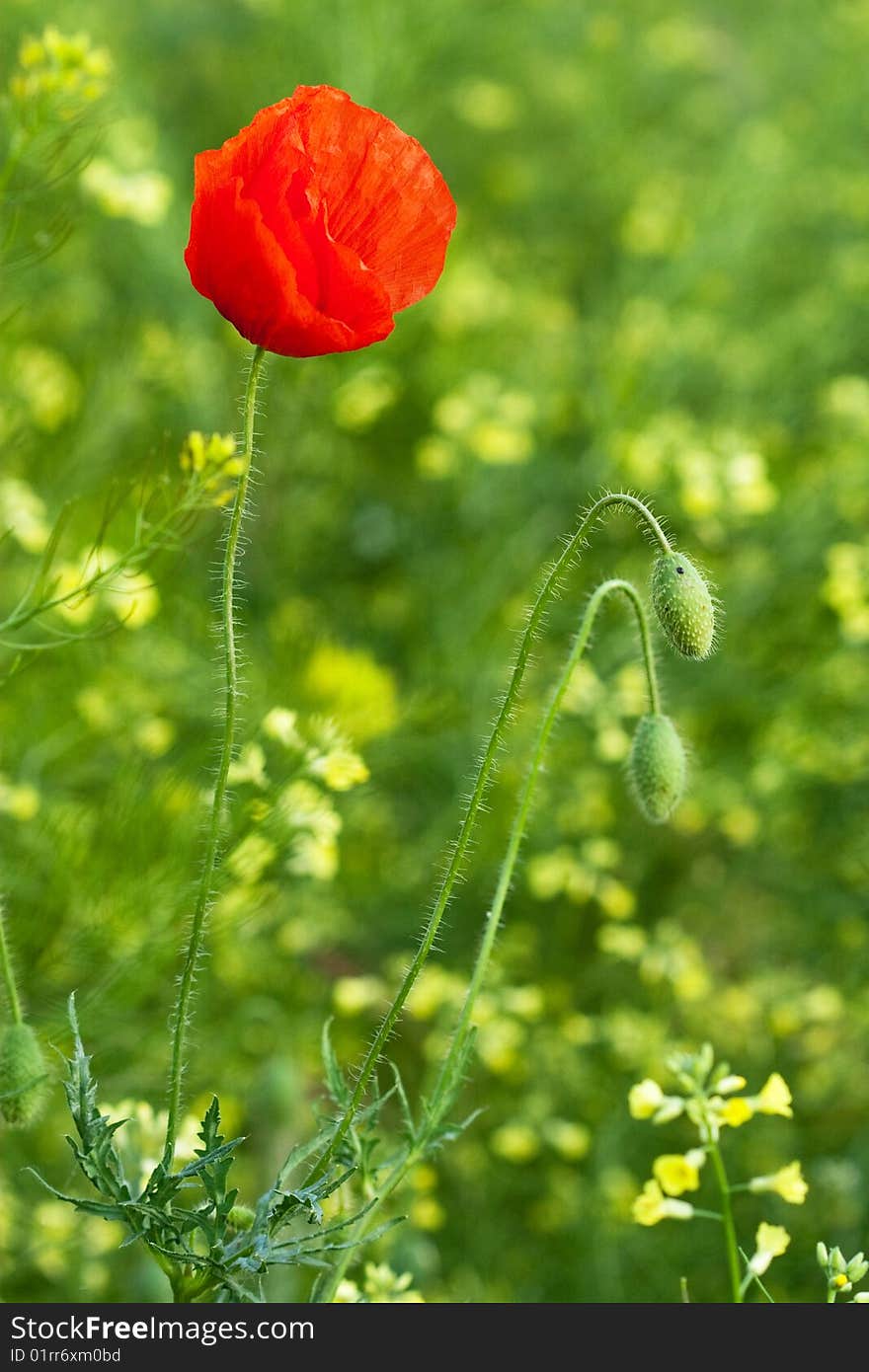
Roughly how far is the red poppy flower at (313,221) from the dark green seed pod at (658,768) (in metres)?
0.40

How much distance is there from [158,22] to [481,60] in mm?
1019

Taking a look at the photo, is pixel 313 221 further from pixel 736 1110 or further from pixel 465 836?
pixel 736 1110

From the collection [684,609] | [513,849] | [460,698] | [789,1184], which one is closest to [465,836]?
[513,849]

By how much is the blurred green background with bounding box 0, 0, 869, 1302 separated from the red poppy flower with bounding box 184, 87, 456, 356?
1.43ft

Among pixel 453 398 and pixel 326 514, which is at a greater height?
pixel 453 398

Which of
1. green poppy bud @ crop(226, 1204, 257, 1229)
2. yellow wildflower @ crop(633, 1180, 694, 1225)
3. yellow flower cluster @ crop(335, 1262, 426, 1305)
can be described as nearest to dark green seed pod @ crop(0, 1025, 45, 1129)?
green poppy bud @ crop(226, 1204, 257, 1229)

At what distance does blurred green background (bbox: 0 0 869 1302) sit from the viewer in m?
1.96

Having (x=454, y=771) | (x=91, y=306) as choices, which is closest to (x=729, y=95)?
(x=91, y=306)

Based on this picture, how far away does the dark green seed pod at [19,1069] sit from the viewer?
1.09 m

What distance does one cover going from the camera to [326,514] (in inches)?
118

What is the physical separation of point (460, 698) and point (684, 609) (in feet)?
5.06

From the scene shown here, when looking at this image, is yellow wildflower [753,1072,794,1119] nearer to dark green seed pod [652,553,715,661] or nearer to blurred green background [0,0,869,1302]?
dark green seed pod [652,553,715,661]

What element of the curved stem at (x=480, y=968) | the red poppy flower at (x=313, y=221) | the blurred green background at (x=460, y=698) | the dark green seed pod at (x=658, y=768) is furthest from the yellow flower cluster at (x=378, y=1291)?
the red poppy flower at (x=313, y=221)
